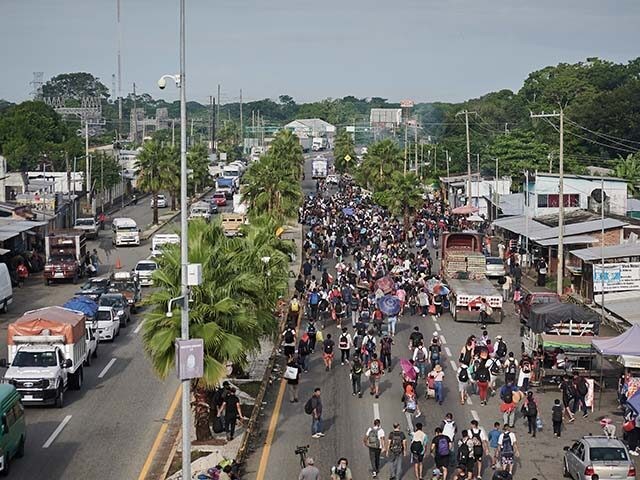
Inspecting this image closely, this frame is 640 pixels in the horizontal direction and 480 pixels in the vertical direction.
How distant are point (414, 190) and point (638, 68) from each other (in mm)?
87393

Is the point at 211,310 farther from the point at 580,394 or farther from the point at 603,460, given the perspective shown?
the point at 580,394

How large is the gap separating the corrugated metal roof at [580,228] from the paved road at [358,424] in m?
18.3

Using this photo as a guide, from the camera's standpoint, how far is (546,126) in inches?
5217

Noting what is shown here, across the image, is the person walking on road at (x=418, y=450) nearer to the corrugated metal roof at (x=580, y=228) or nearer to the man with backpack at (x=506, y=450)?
the man with backpack at (x=506, y=450)

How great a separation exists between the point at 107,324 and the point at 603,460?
22351 mm

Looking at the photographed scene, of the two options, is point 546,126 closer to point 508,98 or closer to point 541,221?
point 508,98

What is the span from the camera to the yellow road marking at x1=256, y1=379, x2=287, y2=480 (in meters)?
23.7

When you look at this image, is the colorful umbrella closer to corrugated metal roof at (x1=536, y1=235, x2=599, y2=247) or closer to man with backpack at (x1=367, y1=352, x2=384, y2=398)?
man with backpack at (x1=367, y1=352, x2=384, y2=398)

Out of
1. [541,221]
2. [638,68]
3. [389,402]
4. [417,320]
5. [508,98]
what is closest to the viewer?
[389,402]

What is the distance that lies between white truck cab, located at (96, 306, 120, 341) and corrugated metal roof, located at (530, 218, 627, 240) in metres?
22.3

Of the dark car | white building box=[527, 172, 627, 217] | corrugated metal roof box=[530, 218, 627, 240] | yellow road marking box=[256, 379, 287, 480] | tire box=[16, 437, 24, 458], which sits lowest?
yellow road marking box=[256, 379, 287, 480]

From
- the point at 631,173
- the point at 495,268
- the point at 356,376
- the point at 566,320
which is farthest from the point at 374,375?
the point at 631,173

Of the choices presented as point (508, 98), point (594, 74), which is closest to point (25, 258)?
point (594, 74)

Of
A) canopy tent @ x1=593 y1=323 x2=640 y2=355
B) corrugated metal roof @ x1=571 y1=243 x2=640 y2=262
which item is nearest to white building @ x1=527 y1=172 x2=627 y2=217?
corrugated metal roof @ x1=571 y1=243 x2=640 y2=262
